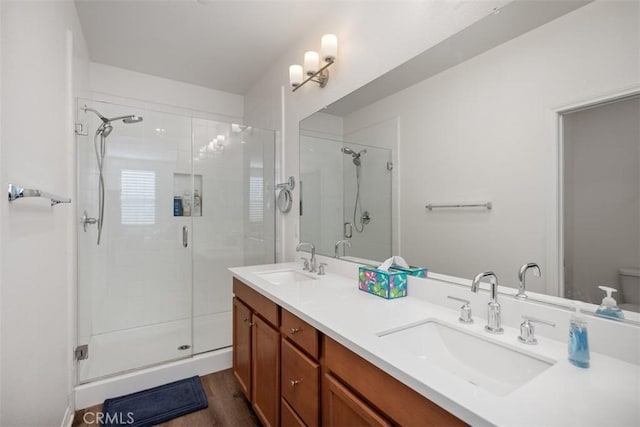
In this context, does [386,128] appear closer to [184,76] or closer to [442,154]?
[442,154]

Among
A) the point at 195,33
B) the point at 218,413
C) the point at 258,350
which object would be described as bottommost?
the point at 218,413

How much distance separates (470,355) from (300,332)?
616mm

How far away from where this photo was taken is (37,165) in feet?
4.18

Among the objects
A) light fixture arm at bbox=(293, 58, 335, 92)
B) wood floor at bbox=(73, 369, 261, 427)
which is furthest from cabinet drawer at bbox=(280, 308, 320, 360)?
light fixture arm at bbox=(293, 58, 335, 92)

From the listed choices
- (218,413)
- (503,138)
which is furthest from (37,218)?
(503,138)

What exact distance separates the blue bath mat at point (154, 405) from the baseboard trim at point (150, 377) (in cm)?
4

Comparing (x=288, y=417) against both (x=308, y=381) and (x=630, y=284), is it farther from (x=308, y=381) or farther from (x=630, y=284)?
(x=630, y=284)

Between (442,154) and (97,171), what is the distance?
265 cm

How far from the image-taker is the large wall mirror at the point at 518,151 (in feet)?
2.73

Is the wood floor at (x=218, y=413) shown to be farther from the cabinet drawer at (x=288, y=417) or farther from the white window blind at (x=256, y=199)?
the white window blind at (x=256, y=199)

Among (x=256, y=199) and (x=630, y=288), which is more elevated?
(x=256, y=199)

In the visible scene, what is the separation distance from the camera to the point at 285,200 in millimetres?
2553

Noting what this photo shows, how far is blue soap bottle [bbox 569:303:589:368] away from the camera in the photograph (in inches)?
29.3

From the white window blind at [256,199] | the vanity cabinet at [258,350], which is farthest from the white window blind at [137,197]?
the vanity cabinet at [258,350]
